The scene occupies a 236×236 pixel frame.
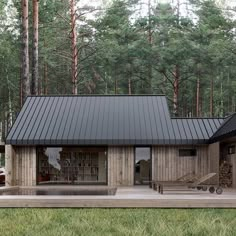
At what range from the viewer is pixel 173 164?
18.5m

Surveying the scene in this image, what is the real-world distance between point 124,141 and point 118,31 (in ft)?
57.4

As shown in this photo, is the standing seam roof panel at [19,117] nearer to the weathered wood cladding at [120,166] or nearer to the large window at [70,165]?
the large window at [70,165]

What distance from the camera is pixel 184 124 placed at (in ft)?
63.5

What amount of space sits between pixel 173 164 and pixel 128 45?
17288mm

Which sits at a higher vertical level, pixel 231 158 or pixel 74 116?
pixel 74 116

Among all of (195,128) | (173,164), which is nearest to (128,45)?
(195,128)

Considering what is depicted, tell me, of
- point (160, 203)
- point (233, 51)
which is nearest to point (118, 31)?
point (233, 51)

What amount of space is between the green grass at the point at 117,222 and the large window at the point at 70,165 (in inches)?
323

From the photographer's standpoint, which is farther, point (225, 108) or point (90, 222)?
point (225, 108)

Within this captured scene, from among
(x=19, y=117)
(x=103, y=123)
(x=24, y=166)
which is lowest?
(x=24, y=166)

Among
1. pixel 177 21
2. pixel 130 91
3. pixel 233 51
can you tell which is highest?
pixel 177 21

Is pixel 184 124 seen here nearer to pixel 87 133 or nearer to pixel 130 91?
pixel 87 133

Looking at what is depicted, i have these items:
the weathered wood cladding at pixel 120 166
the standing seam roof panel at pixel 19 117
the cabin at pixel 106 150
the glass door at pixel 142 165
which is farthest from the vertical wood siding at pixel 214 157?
the standing seam roof panel at pixel 19 117

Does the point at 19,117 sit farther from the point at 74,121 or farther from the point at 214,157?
the point at 214,157
